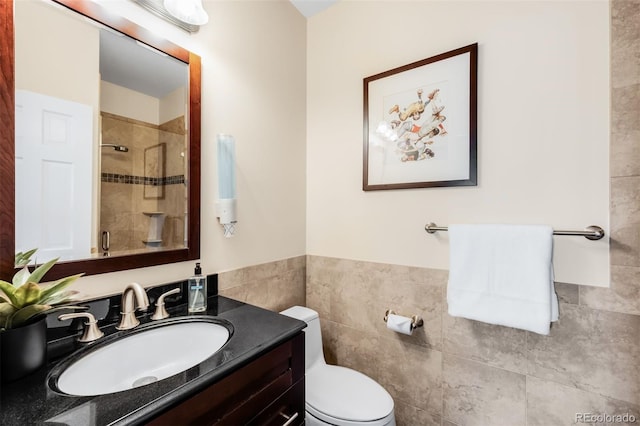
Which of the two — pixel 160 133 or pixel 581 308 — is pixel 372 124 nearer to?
pixel 160 133

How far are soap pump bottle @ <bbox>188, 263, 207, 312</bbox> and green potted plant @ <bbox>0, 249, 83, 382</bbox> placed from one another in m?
0.46

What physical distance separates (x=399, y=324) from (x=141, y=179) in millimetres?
1358

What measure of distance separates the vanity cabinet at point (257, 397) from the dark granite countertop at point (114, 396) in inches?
0.9

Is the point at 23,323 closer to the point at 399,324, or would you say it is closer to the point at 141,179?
the point at 141,179

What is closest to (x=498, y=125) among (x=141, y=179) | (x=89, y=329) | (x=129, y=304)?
(x=141, y=179)

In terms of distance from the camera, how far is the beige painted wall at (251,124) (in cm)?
124

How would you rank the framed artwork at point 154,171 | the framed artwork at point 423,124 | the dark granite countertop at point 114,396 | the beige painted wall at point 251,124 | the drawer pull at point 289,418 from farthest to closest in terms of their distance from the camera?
the framed artwork at point 423,124 → the beige painted wall at point 251,124 → the framed artwork at point 154,171 → the drawer pull at point 289,418 → the dark granite countertop at point 114,396

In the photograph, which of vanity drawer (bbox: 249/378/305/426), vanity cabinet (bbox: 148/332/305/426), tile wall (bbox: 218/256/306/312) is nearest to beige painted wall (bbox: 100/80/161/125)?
tile wall (bbox: 218/256/306/312)

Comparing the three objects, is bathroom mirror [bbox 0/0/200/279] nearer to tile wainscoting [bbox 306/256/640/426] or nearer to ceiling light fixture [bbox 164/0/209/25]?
ceiling light fixture [bbox 164/0/209/25]

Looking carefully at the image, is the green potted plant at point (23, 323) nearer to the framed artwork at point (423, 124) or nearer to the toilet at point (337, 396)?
the toilet at point (337, 396)

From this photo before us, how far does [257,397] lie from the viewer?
2.72 ft

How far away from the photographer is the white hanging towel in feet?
3.59

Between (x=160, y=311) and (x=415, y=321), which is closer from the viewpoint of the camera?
(x=160, y=311)

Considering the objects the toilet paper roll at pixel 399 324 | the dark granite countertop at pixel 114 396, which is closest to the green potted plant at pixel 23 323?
the dark granite countertop at pixel 114 396
